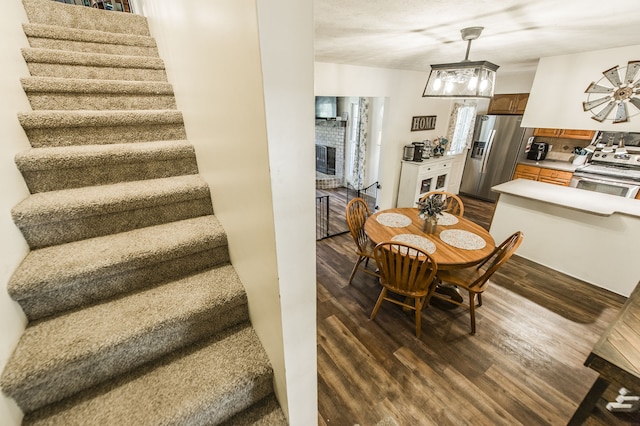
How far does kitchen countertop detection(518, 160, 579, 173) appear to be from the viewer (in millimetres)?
4105

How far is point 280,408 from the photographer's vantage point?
0.99m

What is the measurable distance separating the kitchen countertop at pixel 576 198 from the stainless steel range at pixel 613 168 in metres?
1.19

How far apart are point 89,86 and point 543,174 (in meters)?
5.99

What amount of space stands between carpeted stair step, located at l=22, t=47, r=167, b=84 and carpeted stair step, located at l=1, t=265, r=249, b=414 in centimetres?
149

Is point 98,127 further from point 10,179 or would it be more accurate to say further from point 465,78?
point 465,78

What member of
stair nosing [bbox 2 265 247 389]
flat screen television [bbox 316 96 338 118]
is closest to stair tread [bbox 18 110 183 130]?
stair nosing [bbox 2 265 247 389]

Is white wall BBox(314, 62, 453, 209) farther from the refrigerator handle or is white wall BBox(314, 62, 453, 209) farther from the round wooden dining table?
the round wooden dining table

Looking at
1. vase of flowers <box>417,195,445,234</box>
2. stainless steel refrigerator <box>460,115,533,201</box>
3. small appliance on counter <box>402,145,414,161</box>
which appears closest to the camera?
vase of flowers <box>417,195,445,234</box>

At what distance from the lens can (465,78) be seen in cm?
191

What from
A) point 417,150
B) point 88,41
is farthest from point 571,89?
point 88,41

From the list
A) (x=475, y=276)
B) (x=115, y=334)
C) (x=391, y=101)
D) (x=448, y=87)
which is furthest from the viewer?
(x=391, y=101)

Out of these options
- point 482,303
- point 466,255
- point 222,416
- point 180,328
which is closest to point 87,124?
point 180,328

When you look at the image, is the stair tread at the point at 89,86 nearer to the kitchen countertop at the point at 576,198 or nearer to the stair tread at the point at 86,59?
the stair tread at the point at 86,59

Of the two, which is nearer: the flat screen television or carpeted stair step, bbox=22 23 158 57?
carpeted stair step, bbox=22 23 158 57
